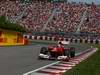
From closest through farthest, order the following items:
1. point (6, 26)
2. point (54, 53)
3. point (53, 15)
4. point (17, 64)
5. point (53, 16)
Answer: point (17, 64) < point (54, 53) < point (6, 26) < point (53, 16) < point (53, 15)

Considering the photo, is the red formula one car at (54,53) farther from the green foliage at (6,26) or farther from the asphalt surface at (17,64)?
the green foliage at (6,26)

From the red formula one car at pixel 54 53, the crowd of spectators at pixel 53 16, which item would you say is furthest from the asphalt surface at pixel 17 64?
the crowd of spectators at pixel 53 16

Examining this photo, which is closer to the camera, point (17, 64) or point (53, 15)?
point (17, 64)

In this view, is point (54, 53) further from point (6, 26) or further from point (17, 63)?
point (6, 26)

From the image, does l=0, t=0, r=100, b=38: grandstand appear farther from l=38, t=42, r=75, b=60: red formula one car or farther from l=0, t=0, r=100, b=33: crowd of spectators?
l=38, t=42, r=75, b=60: red formula one car

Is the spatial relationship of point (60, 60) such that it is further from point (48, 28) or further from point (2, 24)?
point (48, 28)

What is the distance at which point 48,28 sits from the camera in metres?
54.5

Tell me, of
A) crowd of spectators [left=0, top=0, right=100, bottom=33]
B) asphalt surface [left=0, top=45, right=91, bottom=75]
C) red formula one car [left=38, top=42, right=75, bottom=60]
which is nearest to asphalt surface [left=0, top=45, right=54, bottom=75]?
asphalt surface [left=0, top=45, right=91, bottom=75]

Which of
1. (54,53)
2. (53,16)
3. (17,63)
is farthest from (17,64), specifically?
(53,16)

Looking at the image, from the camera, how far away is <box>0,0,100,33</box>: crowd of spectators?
53844mm

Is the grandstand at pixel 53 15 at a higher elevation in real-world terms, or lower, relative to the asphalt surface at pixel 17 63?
higher

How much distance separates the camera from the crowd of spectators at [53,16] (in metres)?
53.8

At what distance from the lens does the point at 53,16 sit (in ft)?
190

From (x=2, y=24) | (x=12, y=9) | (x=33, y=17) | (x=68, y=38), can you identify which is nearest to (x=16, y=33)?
(x=2, y=24)
